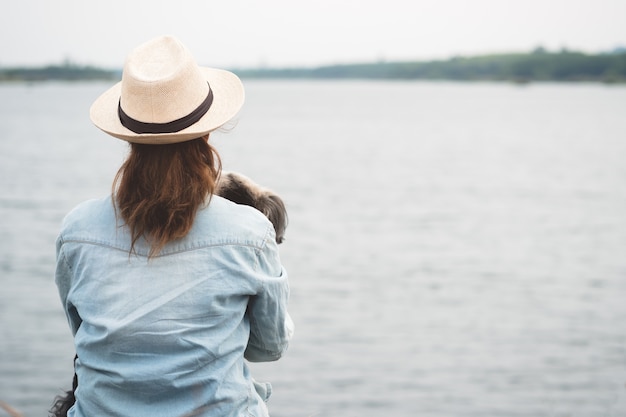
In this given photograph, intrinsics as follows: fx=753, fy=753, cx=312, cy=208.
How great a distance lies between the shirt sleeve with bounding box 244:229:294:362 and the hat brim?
1.04ft

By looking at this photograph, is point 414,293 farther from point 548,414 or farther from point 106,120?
point 106,120

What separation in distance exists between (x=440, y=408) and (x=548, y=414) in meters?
1.06

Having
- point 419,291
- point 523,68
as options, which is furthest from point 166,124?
point 523,68

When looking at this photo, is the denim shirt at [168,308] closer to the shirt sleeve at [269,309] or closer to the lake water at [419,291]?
the shirt sleeve at [269,309]

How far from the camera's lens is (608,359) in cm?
897

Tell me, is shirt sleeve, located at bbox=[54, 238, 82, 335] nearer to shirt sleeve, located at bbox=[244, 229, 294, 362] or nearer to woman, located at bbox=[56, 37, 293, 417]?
woman, located at bbox=[56, 37, 293, 417]

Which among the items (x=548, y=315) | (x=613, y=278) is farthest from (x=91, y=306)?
(x=613, y=278)

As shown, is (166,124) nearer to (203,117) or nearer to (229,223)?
(203,117)

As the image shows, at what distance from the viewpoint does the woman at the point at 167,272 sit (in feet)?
5.54

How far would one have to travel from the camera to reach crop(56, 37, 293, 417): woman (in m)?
1.69

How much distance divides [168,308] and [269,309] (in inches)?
10.3

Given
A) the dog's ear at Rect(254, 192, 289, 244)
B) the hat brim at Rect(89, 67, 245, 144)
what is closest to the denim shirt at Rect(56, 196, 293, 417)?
the hat brim at Rect(89, 67, 245, 144)

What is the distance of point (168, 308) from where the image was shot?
5.53 ft

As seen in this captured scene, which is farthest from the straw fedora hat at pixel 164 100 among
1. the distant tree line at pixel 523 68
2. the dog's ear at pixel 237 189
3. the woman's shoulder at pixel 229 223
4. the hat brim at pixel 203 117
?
the distant tree line at pixel 523 68
